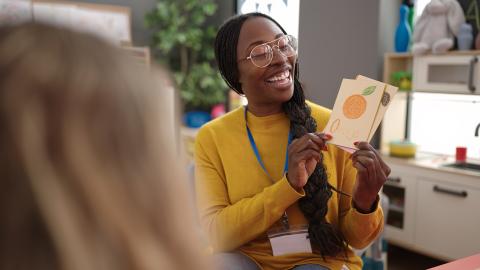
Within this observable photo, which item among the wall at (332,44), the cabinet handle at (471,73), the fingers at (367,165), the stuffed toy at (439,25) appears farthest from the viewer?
the stuffed toy at (439,25)

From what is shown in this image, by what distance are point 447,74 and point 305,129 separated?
1829 millimetres

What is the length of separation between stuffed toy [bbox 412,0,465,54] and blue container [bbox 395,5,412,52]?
0.14 meters

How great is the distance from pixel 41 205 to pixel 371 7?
8.25ft

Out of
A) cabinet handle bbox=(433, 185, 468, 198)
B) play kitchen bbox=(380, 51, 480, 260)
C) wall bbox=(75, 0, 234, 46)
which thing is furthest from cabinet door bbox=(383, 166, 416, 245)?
wall bbox=(75, 0, 234, 46)

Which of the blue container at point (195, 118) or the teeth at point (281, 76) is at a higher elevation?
the teeth at point (281, 76)

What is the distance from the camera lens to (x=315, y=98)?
1568 mm

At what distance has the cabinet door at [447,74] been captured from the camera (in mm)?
2523

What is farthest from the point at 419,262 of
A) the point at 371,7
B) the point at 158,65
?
the point at 158,65

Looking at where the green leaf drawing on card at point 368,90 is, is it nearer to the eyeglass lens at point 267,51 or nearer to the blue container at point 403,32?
the eyeglass lens at point 267,51

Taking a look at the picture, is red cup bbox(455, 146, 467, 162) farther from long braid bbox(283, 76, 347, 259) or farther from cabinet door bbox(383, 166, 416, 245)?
long braid bbox(283, 76, 347, 259)

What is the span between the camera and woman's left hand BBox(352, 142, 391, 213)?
3.44 ft

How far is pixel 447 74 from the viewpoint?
272cm

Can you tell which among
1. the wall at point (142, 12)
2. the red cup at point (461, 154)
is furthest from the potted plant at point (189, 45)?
the red cup at point (461, 154)

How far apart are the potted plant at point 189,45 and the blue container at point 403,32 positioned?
6.61 ft
